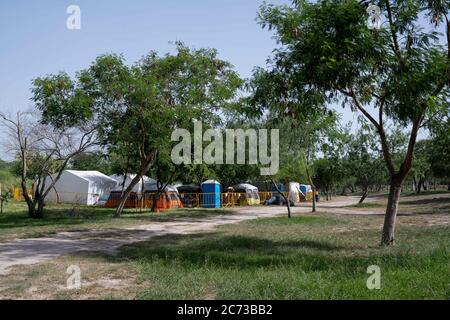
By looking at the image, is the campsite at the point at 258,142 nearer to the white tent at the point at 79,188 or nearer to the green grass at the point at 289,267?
the green grass at the point at 289,267

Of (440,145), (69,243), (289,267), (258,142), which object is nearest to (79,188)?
(258,142)

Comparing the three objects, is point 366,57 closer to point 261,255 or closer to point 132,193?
point 261,255

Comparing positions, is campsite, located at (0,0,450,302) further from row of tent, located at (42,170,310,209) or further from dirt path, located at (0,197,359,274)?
row of tent, located at (42,170,310,209)

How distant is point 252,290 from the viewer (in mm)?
6926

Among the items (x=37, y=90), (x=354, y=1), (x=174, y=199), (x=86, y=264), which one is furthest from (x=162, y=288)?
(x=174, y=199)

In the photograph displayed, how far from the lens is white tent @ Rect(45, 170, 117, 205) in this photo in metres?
43.6

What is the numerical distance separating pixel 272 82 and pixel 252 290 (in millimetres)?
6867

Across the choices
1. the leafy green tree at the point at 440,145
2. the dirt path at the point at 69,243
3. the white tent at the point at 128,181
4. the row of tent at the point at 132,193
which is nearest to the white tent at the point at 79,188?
the row of tent at the point at 132,193

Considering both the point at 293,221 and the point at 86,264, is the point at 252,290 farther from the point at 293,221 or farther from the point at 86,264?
the point at 293,221

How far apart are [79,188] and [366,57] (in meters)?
38.1

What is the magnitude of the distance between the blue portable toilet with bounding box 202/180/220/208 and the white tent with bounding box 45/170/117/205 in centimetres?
1095

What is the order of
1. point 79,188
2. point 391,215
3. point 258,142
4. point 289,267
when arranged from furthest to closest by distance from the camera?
1. point 79,188
2. point 258,142
3. point 391,215
4. point 289,267

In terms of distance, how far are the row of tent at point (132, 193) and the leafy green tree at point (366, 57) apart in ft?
92.4

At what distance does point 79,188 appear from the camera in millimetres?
43750
